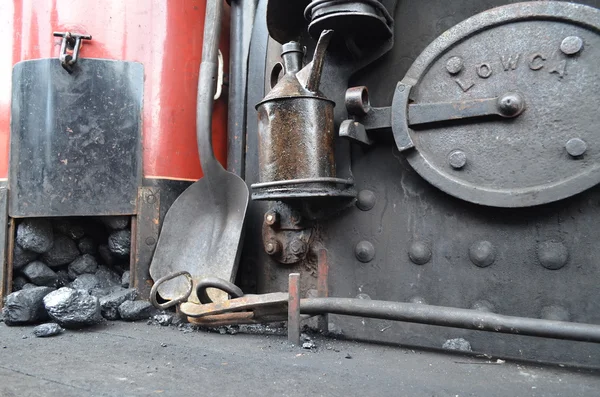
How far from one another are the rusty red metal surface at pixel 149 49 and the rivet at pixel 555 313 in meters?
1.32

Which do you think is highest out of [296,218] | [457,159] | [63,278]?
[457,159]

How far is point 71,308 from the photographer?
140 centimetres

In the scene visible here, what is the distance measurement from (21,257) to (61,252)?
14 centimetres

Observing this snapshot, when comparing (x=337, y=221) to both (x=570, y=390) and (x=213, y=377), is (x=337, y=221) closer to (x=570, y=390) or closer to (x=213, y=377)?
(x=213, y=377)

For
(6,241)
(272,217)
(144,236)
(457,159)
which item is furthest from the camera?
(144,236)

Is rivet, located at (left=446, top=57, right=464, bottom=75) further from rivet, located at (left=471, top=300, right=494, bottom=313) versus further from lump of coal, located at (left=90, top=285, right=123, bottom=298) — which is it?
lump of coal, located at (left=90, top=285, right=123, bottom=298)

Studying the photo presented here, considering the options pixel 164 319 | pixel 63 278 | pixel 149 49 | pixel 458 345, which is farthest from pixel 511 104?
pixel 63 278

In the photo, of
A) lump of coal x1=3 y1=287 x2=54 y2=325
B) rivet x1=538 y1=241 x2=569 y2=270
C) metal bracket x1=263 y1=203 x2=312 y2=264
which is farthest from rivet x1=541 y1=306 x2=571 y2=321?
lump of coal x1=3 y1=287 x2=54 y2=325

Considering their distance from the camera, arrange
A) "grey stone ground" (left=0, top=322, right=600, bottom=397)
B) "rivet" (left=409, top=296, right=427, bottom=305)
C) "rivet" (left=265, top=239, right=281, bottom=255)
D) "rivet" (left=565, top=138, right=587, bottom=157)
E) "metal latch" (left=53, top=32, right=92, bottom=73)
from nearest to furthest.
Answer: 1. "grey stone ground" (left=0, top=322, right=600, bottom=397)
2. "rivet" (left=565, top=138, right=587, bottom=157)
3. "rivet" (left=409, top=296, right=427, bottom=305)
4. "rivet" (left=265, top=239, right=281, bottom=255)
5. "metal latch" (left=53, top=32, right=92, bottom=73)

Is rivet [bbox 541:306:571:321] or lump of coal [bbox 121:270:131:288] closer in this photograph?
rivet [bbox 541:306:571:321]

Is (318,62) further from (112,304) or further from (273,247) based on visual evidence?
(112,304)

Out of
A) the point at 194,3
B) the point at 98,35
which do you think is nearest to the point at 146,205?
the point at 98,35

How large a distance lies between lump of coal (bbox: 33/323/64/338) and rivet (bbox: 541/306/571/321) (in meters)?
1.32

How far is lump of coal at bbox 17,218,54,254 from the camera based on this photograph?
5.46ft
